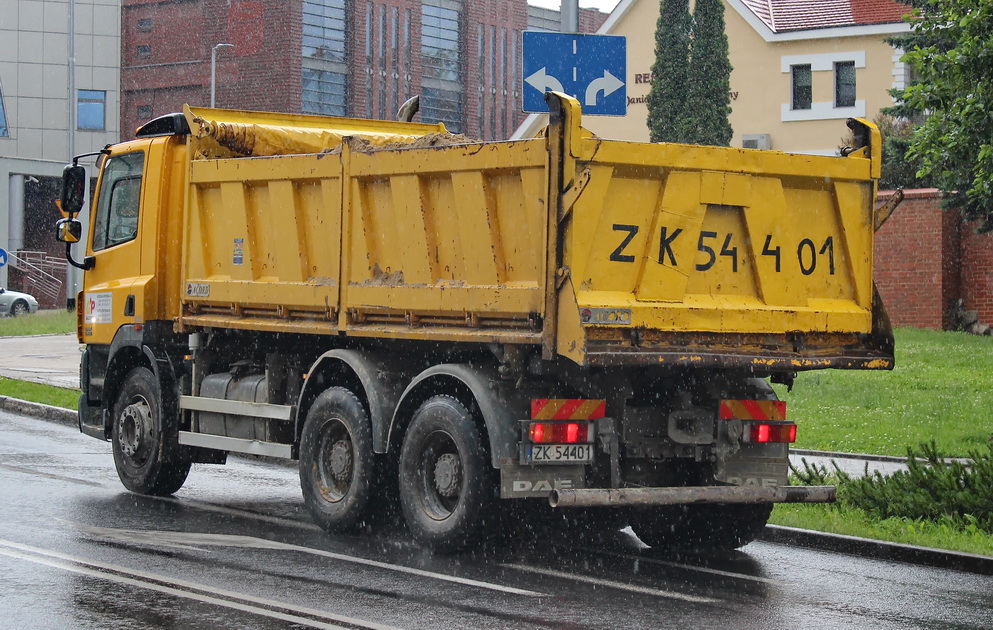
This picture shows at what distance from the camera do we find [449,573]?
914 centimetres

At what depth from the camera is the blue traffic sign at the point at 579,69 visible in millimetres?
12766

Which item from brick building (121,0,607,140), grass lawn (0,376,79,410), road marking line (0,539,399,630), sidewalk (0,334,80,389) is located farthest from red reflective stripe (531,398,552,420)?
brick building (121,0,607,140)

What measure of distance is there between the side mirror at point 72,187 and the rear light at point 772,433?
21.7 ft

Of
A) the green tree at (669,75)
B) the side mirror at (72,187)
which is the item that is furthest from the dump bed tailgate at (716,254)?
the green tree at (669,75)

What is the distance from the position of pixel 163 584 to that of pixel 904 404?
39.6 ft

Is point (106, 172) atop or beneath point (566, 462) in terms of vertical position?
atop

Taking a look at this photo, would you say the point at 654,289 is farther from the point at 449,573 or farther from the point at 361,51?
the point at 361,51

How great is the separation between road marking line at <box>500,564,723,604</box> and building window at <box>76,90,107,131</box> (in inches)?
2312

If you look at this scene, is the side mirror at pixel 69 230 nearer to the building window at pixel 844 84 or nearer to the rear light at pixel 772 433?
the rear light at pixel 772 433

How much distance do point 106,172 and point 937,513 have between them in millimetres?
7966

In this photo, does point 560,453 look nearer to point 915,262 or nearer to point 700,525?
point 700,525

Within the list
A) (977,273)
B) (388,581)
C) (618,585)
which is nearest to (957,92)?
(618,585)

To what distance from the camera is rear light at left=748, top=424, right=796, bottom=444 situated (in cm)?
991

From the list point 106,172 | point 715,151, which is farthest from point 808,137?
point 715,151
